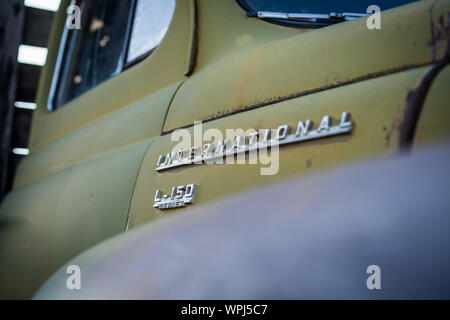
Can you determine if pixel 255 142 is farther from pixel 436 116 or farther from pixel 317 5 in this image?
pixel 317 5

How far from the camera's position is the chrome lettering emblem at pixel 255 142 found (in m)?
0.92

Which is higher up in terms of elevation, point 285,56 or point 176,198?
point 285,56

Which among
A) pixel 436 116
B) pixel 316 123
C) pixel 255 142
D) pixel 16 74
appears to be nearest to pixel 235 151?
pixel 255 142

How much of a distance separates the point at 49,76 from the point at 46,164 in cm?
77

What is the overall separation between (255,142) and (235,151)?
6 centimetres

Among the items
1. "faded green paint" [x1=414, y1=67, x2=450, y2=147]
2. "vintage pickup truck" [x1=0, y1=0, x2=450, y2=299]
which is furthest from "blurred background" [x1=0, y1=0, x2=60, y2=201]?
"faded green paint" [x1=414, y1=67, x2=450, y2=147]

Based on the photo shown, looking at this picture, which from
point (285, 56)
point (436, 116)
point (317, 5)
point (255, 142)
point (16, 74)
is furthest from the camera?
point (16, 74)

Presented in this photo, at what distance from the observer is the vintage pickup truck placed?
2.03ft

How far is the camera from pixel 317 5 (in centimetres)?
141

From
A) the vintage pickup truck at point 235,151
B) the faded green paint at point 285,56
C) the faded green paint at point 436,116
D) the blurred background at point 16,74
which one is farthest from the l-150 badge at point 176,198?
the blurred background at point 16,74

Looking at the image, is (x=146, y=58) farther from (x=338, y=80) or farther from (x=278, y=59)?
(x=338, y=80)

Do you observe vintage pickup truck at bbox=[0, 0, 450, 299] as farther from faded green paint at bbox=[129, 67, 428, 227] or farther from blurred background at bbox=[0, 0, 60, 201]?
blurred background at bbox=[0, 0, 60, 201]
